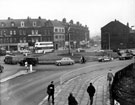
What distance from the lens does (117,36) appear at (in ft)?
298


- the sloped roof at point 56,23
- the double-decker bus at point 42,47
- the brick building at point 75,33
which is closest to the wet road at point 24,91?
the double-decker bus at point 42,47

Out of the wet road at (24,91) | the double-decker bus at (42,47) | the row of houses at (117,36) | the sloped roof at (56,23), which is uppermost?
the sloped roof at (56,23)

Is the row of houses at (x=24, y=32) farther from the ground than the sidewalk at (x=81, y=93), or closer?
farther from the ground

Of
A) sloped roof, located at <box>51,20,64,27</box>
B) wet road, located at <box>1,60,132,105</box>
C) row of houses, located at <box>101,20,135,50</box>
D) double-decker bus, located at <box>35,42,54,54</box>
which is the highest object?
sloped roof, located at <box>51,20,64,27</box>

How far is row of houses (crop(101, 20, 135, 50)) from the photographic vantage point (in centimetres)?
9025

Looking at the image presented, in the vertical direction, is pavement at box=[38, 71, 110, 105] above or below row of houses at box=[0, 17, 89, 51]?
below

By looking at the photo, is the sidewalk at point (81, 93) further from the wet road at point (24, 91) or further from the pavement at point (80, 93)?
the wet road at point (24, 91)

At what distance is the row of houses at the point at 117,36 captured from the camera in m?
90.2

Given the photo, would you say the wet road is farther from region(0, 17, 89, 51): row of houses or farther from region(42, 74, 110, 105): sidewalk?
region(0, 17, 89, 51): row of houses

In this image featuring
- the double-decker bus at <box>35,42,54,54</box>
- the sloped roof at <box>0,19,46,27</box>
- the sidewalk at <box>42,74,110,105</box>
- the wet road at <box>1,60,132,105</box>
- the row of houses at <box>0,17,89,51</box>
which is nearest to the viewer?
the sidewalk at <box>42,74,110,105</box>

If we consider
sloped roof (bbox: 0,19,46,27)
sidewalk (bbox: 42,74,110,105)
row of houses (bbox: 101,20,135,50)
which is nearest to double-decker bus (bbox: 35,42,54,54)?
sloped roof (bbox: 0,19,46,27)

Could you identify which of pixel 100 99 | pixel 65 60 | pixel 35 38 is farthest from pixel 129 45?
pixel 100 99

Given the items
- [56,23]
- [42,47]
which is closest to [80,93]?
[42,47]

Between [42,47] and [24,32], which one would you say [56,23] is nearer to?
[24,32]
